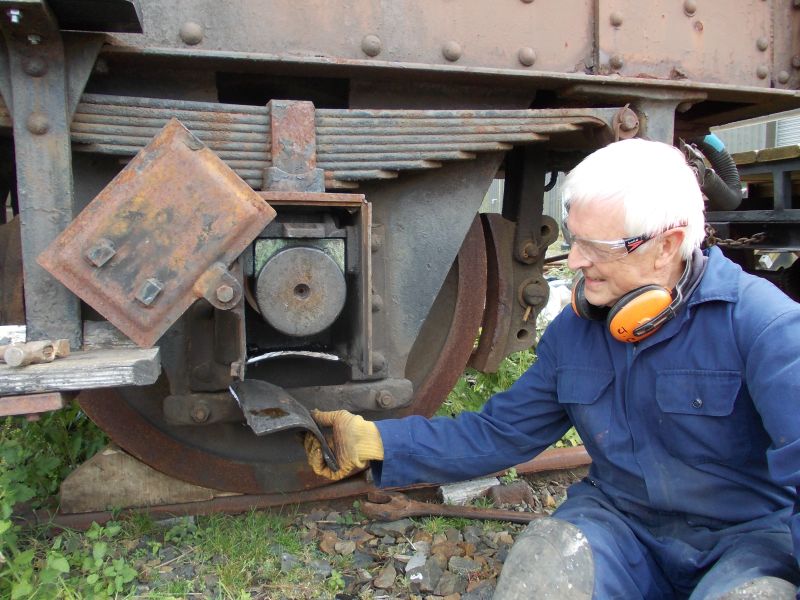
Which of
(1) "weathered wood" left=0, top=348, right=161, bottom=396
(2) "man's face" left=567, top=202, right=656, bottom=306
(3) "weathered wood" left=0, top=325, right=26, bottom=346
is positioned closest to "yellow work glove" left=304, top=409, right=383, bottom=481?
(1) "weathered wood" left=0, top=348, right=161, bottom=396

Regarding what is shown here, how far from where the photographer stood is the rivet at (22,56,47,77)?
66.9 inches

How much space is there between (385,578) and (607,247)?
137 cm

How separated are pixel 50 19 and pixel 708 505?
1980 mm

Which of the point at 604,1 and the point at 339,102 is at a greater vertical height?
the point at 604,1

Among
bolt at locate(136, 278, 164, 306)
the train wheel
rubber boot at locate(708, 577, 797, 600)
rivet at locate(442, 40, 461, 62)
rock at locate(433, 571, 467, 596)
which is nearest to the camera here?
rubber boot at locate(708, 577, 797, 600)

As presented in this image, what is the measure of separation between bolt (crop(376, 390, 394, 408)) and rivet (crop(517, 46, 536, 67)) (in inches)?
46.9

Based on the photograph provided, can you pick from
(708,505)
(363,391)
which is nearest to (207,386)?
(363,391)

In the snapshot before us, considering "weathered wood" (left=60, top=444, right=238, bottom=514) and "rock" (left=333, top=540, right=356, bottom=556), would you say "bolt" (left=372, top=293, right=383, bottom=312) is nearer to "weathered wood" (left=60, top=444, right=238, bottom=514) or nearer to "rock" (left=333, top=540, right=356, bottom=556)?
"rock" (left=333, top=540, right=356, bottom=556)

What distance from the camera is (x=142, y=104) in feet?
6.27

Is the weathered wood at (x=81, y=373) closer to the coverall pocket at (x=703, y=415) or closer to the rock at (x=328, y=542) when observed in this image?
the rock at (x=328, y=542)

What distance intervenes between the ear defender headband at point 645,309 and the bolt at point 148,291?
1139mm

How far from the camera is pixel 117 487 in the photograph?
262 centimetres

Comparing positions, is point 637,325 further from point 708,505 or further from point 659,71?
point 659,71

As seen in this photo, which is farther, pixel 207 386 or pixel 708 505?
pixel 207 386
